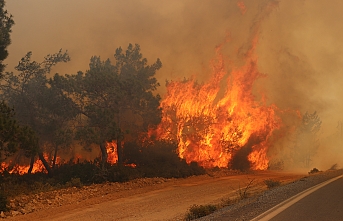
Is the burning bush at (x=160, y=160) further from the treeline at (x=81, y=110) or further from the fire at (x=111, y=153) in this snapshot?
the fire at (x=111, y=153)

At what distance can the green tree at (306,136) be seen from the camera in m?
51.4

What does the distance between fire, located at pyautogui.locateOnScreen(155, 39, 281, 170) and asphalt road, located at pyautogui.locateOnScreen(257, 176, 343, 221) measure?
19.5m

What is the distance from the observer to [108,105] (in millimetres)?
27172

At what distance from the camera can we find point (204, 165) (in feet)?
105

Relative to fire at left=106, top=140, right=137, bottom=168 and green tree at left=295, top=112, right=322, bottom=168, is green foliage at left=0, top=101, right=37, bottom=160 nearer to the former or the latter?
fire at left=106, top=140, right=137, bottom=168

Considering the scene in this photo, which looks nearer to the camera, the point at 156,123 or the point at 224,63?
the point at 156,123

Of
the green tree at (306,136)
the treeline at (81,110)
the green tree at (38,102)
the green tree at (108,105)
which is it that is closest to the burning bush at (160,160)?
the treeline at (81,110)

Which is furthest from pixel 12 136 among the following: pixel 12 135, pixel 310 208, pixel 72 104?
pixel 310 208

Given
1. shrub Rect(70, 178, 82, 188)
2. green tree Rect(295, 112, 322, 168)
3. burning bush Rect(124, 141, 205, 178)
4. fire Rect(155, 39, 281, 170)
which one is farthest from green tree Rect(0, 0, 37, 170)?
green tree Rect(295, 112, 322, 168)

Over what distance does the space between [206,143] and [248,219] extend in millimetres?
→ 23176

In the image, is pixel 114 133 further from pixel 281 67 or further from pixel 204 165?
pixel 281 67

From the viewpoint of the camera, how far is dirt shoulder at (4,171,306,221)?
14955 mm

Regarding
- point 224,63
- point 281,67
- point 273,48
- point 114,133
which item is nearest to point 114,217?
point 114,133

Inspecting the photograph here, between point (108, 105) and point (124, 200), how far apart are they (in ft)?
35.1
